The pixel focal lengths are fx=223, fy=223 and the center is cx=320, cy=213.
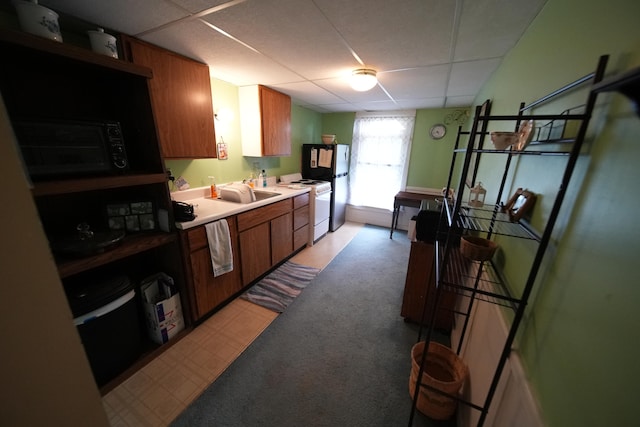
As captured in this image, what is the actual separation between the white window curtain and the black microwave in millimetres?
3457

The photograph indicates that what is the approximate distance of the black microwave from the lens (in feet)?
3.50

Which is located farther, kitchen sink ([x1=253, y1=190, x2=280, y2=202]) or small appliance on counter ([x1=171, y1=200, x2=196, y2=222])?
kitchen sink ([x1=253, y1=190, x2=280, y2=202])

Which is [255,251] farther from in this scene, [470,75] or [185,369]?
[470,75]

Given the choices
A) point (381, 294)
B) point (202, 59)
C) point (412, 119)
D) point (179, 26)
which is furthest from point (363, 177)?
point (179, 26)

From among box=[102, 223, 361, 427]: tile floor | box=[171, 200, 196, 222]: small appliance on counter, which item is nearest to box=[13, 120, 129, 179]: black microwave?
box=[171, 200, 196, 222]: small appliance on counter

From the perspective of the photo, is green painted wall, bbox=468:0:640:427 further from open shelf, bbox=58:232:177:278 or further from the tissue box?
the tissue box

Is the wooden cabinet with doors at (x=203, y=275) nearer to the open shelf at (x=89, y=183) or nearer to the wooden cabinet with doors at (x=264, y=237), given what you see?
the wooden cabinet with doors at (x=264, y=237)

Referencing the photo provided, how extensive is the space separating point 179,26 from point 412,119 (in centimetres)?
332

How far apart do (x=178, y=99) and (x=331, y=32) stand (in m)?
1.30

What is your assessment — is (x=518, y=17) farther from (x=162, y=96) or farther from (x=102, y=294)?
(x=102, y=294)

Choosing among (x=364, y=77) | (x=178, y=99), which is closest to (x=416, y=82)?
(x=364, y=77)

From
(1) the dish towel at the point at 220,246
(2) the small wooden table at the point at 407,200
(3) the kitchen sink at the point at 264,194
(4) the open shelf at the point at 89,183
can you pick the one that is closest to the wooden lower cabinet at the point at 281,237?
(3) the kitchen sink at the point at 264,194

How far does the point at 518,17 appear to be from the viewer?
1121mm

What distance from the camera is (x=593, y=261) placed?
0.54 meters
